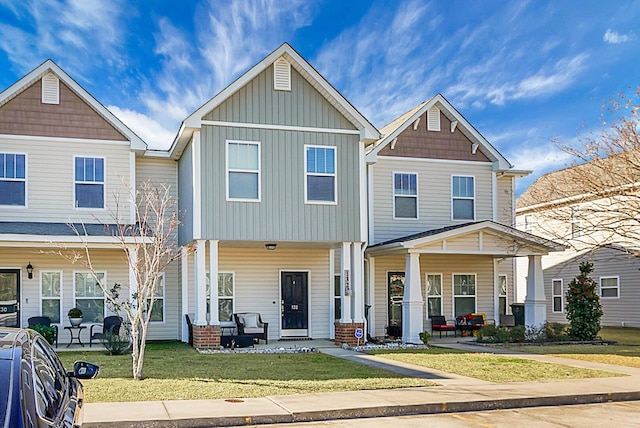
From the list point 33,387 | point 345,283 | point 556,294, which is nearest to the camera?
point 33,387

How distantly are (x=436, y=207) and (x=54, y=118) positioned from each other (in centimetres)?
1231

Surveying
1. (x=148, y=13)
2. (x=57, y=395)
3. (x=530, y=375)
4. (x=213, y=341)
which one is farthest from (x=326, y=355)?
(x=57, y=395)

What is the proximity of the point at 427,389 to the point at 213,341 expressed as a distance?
7.79 metres

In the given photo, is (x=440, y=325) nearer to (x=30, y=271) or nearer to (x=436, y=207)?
(x=436, y=207)

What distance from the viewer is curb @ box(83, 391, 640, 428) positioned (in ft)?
29.0

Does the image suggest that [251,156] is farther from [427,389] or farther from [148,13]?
[427,389]

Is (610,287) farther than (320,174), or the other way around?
(610,287)

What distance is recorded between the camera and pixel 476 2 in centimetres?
2030

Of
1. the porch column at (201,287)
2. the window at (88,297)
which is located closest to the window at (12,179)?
the window at (88,297)

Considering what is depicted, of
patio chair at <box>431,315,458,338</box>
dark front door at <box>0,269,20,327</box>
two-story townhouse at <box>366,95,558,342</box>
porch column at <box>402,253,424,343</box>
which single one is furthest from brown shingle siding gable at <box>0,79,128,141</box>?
patio chair at <box>431,315,458,338</box>

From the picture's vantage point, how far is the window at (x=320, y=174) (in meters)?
18.7

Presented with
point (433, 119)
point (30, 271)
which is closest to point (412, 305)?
point (433, 119)

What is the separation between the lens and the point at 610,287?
27.2 m

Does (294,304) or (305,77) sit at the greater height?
(305,77)
